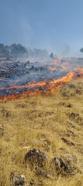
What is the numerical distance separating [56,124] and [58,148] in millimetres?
4856

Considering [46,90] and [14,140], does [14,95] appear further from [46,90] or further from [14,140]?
[14,140]

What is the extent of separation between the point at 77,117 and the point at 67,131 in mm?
3866

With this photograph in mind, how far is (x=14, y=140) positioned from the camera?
17.0m

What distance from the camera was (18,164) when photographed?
545 inches

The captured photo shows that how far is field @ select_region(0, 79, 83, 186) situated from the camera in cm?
1315

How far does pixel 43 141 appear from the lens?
1744 centimetres

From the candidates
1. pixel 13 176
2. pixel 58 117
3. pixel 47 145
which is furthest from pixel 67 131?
pixel 13 176

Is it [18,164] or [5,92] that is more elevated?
[18,164]

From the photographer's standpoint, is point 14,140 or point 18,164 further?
point 14,140

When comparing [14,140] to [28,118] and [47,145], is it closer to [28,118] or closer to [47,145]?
[47,145]

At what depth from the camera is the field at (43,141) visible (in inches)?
518

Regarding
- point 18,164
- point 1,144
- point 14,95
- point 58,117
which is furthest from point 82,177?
point 14,95

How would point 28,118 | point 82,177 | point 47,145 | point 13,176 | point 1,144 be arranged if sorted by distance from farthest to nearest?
point 28,118 < point 47,145 < point 1,144 < point 82,177 < point 13,176

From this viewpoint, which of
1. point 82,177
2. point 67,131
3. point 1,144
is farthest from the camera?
point 67,131
